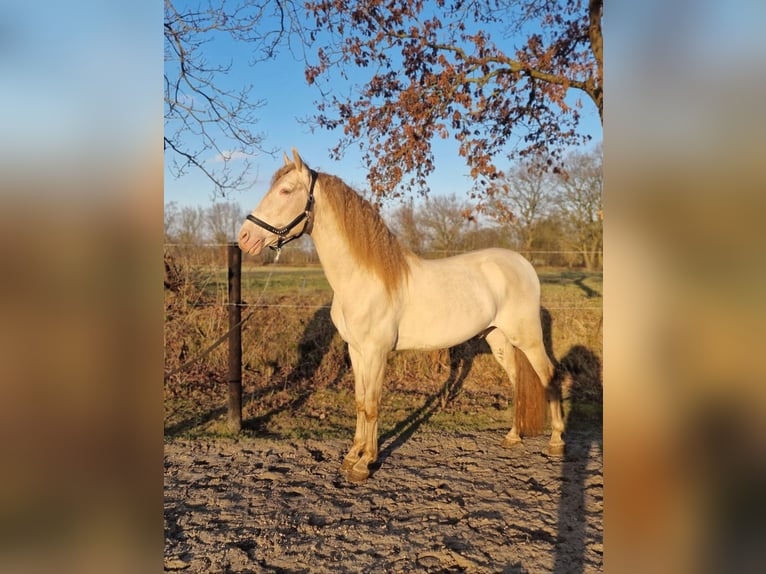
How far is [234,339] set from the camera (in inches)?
153

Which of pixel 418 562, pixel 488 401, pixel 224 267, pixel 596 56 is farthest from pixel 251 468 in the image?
pixel 596 56

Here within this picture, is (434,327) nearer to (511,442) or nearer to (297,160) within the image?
(511,442)

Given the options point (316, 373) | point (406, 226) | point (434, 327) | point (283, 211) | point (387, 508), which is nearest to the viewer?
point (387, 508)

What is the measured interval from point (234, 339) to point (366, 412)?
4.74 feet

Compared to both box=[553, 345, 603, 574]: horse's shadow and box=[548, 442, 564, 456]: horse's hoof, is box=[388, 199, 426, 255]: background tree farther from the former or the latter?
box=[548, 442, 564, 456]: horse's hoof

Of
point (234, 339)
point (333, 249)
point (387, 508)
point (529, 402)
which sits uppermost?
point (333, 249)

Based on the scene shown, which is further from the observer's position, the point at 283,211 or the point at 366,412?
the point at 366,412

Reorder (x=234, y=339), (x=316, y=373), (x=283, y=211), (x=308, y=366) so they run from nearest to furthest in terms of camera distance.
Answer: (x=283, y=211)
(x=234, y=339)
(x=316, y=373)
(x=308, y=366)

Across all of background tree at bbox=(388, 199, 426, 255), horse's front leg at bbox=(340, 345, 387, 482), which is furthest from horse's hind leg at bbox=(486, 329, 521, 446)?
background tree at bbox=(388, 199, 426, 255)

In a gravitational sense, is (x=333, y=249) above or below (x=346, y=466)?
above

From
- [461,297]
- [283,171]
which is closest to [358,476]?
[461,297]
